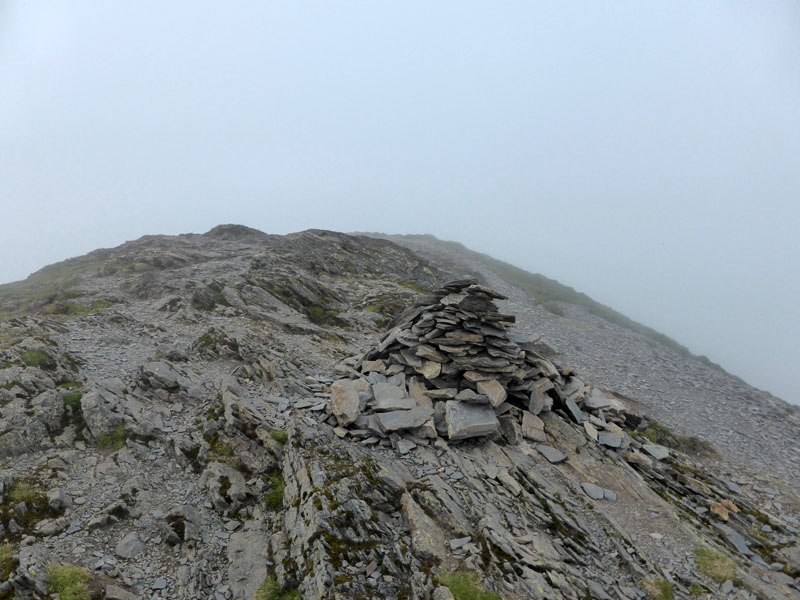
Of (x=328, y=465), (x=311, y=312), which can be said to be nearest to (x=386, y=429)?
(x=328, y=465)

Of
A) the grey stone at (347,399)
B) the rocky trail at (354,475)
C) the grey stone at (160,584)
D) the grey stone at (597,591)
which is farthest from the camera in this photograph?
the grey stone at (347,399)

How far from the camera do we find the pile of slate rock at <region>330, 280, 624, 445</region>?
628 inches

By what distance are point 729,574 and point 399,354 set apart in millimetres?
14369

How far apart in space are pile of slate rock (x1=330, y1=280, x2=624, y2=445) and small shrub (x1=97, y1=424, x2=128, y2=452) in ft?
26.3

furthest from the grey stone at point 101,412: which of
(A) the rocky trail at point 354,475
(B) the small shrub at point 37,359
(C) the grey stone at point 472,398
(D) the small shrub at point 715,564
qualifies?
(D) the small shrub at point 715,564

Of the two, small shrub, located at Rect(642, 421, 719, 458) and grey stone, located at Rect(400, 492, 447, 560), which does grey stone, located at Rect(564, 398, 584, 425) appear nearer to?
small shrub, located at Rect(642, 421, 719, 458)

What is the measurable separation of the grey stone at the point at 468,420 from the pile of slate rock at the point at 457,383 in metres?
0.04

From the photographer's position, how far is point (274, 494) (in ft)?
42.2

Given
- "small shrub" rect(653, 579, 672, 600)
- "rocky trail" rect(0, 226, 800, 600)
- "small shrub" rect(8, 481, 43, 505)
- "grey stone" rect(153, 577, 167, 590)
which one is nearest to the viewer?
"grey stone" rect(153, 577, 167, 590)

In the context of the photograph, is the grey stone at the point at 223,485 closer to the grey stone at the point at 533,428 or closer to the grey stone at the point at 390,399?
the grey stone at the point at 390,399

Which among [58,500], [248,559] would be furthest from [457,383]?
[58,500]

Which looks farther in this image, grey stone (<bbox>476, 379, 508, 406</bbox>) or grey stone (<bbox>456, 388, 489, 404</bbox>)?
grey stone (<bbox>476, 379, 508, 406</bbox>)

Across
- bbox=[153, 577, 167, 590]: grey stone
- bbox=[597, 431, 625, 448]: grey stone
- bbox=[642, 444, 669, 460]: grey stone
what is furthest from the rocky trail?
bbox=[597, 431, 625, 448]: grey stone

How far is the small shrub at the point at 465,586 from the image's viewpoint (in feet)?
30.7
